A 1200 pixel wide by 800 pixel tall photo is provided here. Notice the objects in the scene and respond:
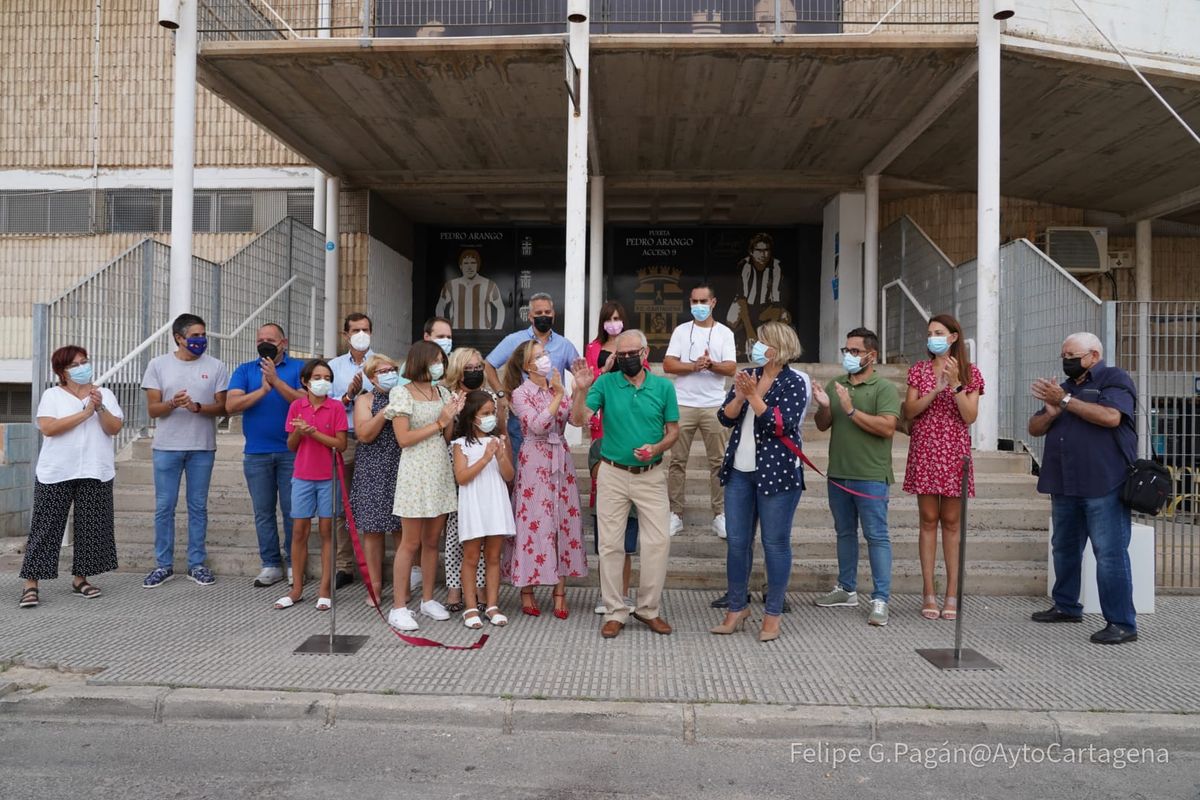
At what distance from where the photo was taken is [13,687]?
173 inches

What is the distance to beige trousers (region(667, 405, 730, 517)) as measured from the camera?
6520mm

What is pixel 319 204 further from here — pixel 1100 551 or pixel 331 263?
pixel 1100 551

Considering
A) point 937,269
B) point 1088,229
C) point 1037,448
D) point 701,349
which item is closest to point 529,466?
point 701,349

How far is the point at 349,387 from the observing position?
624 cm

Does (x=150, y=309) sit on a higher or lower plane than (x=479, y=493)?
higher

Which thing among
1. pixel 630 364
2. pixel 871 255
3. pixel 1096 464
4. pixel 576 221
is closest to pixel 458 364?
pixel 630 364

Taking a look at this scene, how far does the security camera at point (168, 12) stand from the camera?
844 centimetres

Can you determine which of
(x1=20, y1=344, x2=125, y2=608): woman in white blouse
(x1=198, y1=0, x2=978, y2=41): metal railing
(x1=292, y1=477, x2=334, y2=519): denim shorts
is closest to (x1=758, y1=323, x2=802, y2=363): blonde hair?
Answer: (x1=292, y1=477, x2=334, y2=519): denim shorts

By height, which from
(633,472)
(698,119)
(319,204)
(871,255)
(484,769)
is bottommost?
(484,769)

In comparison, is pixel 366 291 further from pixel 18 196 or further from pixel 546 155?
pixel 18 196

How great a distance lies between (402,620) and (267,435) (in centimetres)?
205

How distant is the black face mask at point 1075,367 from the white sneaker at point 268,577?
6.13 meters

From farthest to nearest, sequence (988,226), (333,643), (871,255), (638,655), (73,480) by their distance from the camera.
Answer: (871,255) → (988,226) → (73,480) → (333,643) → (638,655)

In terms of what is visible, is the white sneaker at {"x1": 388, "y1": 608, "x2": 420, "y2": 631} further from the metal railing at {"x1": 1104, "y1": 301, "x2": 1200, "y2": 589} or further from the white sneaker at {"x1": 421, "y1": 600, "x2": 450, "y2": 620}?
the metal railing at {"x1": 1104, "y1": 301, "x2": 1200, "y2": 589}
